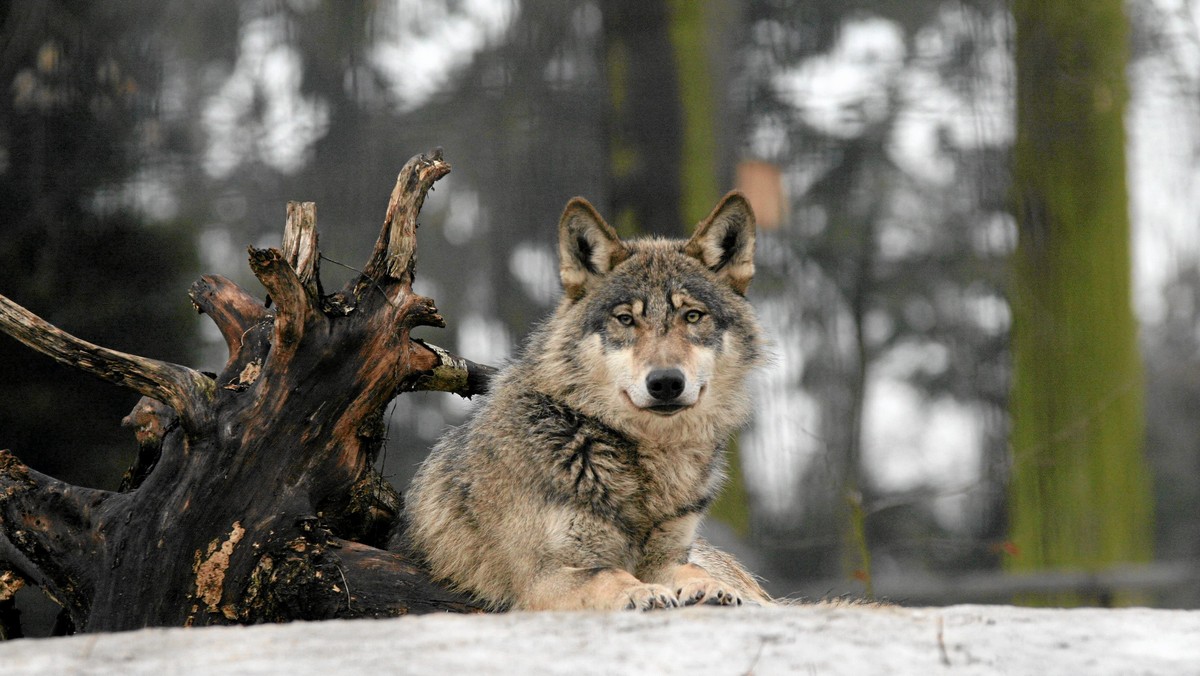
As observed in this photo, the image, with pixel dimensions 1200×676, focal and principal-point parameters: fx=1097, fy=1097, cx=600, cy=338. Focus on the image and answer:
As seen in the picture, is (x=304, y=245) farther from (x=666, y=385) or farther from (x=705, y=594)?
(x=705, y=594)

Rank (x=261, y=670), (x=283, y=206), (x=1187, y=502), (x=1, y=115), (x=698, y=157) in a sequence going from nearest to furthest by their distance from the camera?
1. (x=261, y=670)
2. (x=1, y=115)
3. (x=698, y=157)
4. (x=283, y=206)
5. (x=1187, y=502)

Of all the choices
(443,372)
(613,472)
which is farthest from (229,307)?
(613,472)

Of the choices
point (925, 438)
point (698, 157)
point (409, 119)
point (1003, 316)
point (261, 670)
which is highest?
point (409, 119)

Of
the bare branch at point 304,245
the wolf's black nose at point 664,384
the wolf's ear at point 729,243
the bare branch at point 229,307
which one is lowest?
the wolf's black nose at point 664,384

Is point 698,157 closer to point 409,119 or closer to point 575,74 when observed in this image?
point 575,74

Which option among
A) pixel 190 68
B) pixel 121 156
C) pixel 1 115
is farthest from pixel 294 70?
pixel 1 115

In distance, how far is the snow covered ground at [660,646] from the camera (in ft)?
8.48

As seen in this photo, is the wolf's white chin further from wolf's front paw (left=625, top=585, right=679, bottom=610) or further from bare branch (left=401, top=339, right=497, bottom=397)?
bare branch (left=401, top=339, right=497, bottom=397)

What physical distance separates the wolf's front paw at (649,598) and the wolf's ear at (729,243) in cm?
167

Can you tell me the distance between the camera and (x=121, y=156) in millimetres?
7938

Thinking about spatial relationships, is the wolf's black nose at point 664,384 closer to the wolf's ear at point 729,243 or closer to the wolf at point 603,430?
the wolf at point 603,430

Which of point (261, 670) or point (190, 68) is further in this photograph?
point (190, 68)

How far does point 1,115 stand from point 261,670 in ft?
21.2

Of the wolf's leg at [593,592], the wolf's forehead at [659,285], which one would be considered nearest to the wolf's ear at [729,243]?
the wolf's forehead at [659,285]
